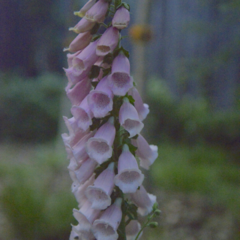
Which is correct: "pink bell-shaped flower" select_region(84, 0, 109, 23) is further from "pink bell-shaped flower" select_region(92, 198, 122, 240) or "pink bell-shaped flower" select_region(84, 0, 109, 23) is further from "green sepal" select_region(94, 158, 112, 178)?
"pink bell-shaped flower" select_region(92, 198, 122, 240)

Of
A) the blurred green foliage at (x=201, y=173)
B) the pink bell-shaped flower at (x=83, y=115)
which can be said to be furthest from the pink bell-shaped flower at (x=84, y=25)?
the blurred green foliage at (x=201, y=173)

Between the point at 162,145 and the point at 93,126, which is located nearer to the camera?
the point at 93,126

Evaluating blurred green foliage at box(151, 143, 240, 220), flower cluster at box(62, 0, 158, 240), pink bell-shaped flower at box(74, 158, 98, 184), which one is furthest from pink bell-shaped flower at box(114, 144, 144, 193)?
blurred green foliage at box(151, 143, 240, 220)

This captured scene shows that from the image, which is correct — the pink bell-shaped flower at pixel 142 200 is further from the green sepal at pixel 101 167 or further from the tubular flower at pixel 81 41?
the tubular flower at pixel 81 41

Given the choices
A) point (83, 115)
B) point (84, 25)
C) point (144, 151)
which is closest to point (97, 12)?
point (84, 25)

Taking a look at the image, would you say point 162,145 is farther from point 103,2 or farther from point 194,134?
point 103,2

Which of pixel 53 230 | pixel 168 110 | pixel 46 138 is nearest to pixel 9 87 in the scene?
pixel 46 138

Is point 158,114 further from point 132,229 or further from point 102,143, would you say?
point 102,143
